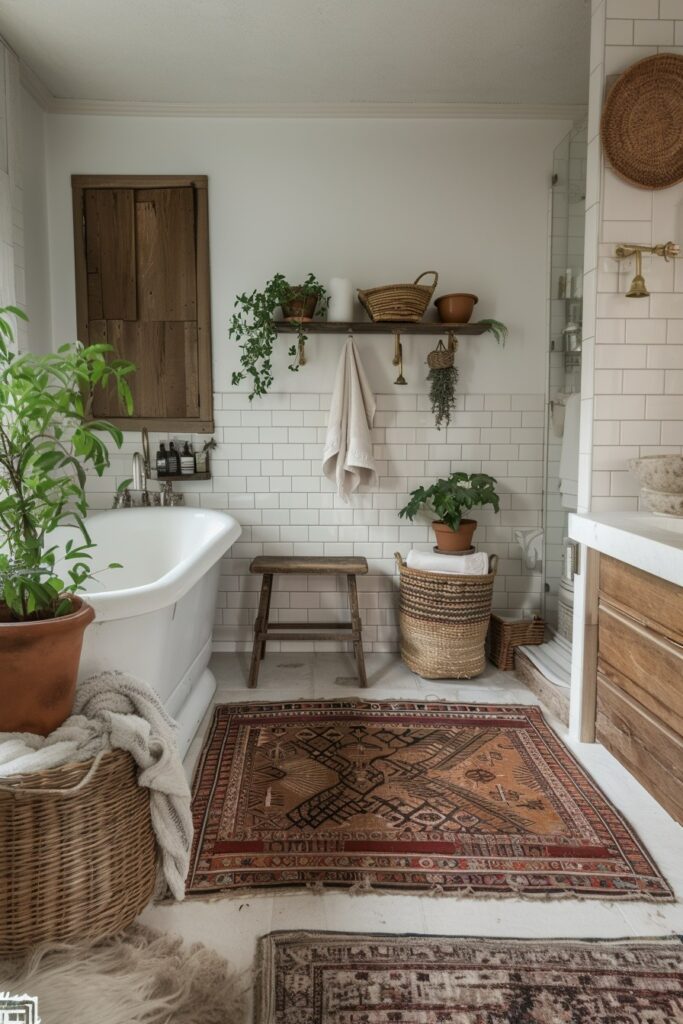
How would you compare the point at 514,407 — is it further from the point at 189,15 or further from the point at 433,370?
the point at 189,15

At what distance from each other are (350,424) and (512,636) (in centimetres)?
134

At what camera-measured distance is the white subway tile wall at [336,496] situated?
3.47 m

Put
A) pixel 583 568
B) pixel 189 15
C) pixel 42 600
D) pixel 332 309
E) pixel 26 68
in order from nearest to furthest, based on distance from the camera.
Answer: pixel 42 600 → pixel 583 568 → pixel 189 15 → pixel 26 68 → pixel 332 309

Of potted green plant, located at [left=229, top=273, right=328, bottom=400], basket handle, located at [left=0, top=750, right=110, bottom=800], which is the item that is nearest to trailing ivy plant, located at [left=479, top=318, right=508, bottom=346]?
potted green plant, located at [left=229, top=273, right=328, bottom=400]

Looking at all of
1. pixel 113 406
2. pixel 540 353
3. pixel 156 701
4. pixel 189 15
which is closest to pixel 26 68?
pixel 189 15

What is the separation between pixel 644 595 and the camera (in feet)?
6.53

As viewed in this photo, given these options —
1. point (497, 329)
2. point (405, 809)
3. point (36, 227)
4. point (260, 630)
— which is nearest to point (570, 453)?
point (497, 329)

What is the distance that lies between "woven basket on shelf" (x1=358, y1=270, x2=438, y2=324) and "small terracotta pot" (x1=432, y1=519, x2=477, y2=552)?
1.03 m

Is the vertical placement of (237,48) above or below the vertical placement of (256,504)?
above

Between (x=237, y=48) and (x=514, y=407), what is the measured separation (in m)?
2.11

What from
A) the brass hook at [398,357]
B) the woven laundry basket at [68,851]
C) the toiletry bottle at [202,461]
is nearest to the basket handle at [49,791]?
the woven laundry basket at [68,851]

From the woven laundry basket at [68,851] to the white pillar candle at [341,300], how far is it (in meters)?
2.44

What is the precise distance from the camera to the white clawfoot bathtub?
69.5 inches

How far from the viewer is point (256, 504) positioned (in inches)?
138
